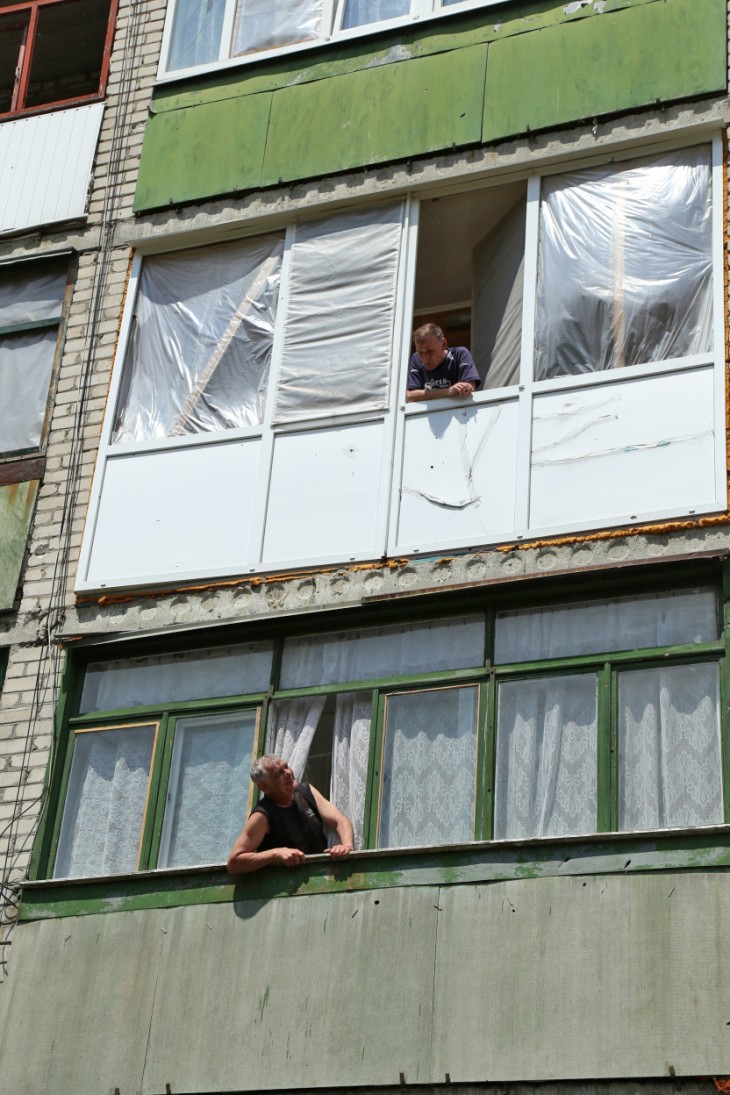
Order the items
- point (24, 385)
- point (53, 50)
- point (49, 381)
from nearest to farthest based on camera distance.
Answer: point (49, 381) < point (24, 385) < point (53, 50)

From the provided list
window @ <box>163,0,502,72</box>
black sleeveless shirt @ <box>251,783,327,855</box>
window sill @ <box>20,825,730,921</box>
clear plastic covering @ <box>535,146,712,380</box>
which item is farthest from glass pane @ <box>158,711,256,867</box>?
window @ <box>163,0,502,72</box>

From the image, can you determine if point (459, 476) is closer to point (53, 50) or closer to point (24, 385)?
point (24, 385)

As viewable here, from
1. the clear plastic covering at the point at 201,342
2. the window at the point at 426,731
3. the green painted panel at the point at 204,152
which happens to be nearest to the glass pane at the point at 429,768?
the window at the point at 426,731

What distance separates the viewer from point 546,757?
35.3 ft

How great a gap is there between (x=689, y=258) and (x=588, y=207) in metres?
0.89

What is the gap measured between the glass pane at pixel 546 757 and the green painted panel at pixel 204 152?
15.5ft

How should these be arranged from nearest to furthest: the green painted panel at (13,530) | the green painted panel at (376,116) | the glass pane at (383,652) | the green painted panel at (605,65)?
the glass pane at (383,652), the green painted panel at (605,65), the green painted panel at (13,530), the green painted panel at (376,116)

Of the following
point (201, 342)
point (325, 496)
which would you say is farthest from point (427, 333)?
point (201, 342)

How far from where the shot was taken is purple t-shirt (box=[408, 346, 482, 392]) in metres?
12.0

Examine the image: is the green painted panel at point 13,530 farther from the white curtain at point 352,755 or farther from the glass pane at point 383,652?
the white curtain at point 352,755

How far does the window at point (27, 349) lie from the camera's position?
13.4 metres

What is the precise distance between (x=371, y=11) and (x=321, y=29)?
A: 0.41 m

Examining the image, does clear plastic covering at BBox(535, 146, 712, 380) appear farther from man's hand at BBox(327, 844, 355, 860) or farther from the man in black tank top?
man's hand at BBox(327, 844, 355, 860)

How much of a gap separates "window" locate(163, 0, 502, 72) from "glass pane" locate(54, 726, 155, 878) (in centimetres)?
557
